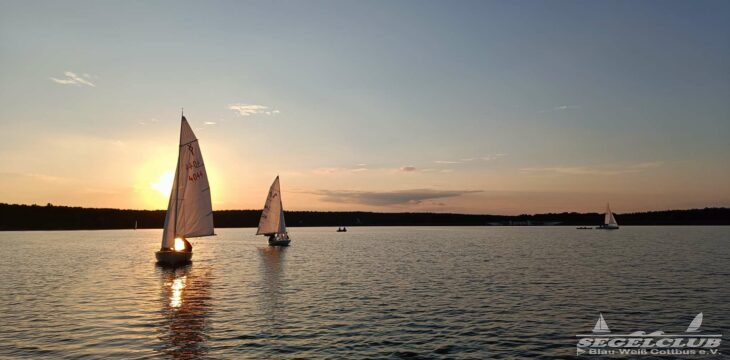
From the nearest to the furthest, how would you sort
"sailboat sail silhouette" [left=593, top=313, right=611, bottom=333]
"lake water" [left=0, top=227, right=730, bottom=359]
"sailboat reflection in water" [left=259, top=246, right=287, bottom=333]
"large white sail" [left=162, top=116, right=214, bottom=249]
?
"lake water" [left=0, top=227, right=730, bottom=359] → "sailboat sail silhouette" [left=593, top=313, right=611, bottom=333] → "sailboat reflection in water" [left=259, top=246, right=287, bottom=333] → "large white sail" [left=162, top=116, right=214, bottom=249]

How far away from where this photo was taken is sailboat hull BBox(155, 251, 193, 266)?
6325 cm

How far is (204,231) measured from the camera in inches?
2500

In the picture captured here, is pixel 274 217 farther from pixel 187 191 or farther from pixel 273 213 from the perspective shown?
pixel 187 191

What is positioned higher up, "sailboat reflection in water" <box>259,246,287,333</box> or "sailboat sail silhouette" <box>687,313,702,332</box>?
"sailboat reflection in water" <box>259,246,287,333</box>

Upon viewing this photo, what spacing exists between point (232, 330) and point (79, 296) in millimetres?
20556

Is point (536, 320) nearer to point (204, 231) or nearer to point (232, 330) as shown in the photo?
point (232, 330)

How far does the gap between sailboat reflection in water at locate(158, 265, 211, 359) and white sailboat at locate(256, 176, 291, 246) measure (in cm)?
4948

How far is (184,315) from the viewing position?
3222cm

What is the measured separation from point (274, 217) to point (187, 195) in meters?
46.9

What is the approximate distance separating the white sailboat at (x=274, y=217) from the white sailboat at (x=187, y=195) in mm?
42454

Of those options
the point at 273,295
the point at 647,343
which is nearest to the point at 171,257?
the point at 273,295

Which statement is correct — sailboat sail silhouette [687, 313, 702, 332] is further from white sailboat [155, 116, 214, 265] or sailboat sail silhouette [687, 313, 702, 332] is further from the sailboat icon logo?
white sailboat [155, 116, 214, 265]

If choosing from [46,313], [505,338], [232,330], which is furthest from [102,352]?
[505,338]

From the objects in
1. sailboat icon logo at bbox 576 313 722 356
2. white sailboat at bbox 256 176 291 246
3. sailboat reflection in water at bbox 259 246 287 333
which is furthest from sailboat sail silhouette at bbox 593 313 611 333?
white sailboat at bbox 256 176 291 246
